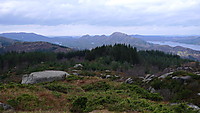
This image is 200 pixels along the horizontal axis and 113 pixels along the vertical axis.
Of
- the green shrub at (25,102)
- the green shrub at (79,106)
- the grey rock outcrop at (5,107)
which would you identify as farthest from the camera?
the green shrub at (25,102)

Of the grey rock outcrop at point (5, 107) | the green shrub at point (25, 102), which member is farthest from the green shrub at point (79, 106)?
the grey rock outcrop at point (5, 107)

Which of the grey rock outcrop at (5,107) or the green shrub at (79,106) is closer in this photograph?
the grey rock outcrop at (5,107)

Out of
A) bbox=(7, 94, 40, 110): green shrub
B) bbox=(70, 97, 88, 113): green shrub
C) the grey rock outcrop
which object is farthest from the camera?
bbox=(7, 94, 40, 110): green shrub

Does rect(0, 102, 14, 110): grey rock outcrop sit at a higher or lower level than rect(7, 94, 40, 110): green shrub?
higher

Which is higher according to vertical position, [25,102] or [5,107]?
[5,107]

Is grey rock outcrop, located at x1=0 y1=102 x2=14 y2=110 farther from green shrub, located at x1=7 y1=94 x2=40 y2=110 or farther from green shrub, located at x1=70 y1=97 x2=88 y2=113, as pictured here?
green shrub, located at x1=70 y1=97 x2=88 y2=113

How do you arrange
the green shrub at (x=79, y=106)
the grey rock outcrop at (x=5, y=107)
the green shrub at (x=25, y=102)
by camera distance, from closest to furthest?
the grey rock outcrop at (x=5, y=107) < the green shrub at (x=79, y=106) < the green shrub at (x=25, y=102)

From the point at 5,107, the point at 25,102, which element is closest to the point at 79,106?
the point at 25,102

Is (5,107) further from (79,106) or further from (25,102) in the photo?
(79,106)

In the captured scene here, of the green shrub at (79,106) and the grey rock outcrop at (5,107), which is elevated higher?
the grey rock outcrop at (5,107)

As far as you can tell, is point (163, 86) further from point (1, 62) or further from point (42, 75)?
point (1, 62)

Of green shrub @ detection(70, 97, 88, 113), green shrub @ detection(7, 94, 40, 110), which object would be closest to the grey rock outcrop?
green shrub @ detection(7, 94, 40, 110)

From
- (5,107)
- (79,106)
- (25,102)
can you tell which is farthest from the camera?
(25,102)

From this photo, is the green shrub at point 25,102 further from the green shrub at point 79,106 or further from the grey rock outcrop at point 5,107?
the green shrub at point 79,106
